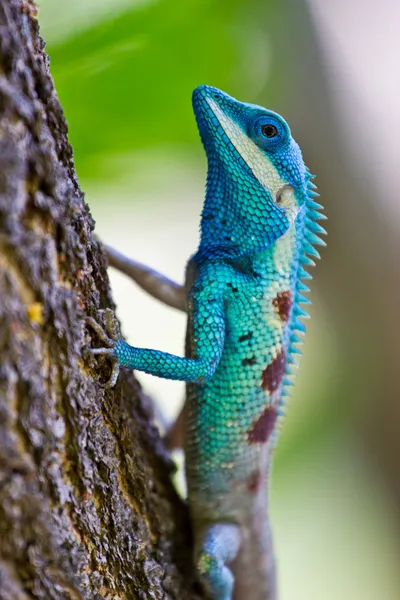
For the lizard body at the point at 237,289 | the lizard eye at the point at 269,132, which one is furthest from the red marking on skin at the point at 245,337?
the lizard eye at the point at 269,132

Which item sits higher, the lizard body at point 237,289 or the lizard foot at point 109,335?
the lizard body at point 237,289

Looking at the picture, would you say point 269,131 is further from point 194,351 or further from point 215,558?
point 215,558

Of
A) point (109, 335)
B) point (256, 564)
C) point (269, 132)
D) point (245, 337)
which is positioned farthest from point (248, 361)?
point (256, 564)

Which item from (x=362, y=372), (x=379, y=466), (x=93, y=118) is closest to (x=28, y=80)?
(x=93, y=118)

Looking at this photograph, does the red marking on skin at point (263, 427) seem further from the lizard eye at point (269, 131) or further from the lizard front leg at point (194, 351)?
the lizard eye at point (269, 131)

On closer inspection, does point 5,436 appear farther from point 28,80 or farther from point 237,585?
point 237,585

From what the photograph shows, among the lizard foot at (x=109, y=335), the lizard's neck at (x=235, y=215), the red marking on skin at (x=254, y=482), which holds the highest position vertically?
the lizard's neck at (x=235, y=215)
